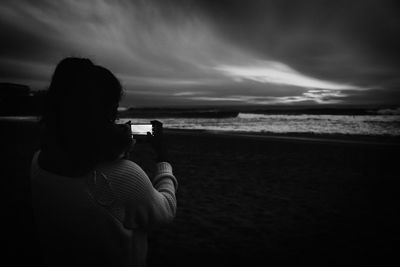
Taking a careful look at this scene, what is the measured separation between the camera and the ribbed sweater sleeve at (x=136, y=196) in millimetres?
1131

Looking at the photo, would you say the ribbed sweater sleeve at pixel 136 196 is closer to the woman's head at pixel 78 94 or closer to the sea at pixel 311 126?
the woman's head at pixel 78 94

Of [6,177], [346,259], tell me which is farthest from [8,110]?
[346,259]

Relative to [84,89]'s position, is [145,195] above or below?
below

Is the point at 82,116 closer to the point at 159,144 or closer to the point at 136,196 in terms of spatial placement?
the point at 136,196

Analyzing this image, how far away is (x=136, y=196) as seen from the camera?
1.15 m

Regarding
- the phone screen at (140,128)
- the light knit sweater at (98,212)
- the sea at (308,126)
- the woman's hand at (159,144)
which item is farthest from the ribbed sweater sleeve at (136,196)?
the sea at (308,126)

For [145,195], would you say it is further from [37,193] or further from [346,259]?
[346,259]

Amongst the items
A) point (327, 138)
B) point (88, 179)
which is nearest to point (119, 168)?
point (88, 179)

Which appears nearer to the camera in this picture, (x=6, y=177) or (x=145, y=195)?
(x=145, y=195)

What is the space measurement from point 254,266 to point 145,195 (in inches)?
110

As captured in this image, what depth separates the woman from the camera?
113 cm

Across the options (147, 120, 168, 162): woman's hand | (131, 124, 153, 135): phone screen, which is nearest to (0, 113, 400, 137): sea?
(131, 124, 153, 135): phone screen

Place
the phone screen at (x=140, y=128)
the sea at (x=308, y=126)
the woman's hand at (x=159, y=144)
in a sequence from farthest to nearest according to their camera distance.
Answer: the sea at (x=308, y=126) < the phone screen at (x=140, y=128) < the woman's hand at (x=159, y=144)

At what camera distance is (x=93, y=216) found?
115 centimetres
